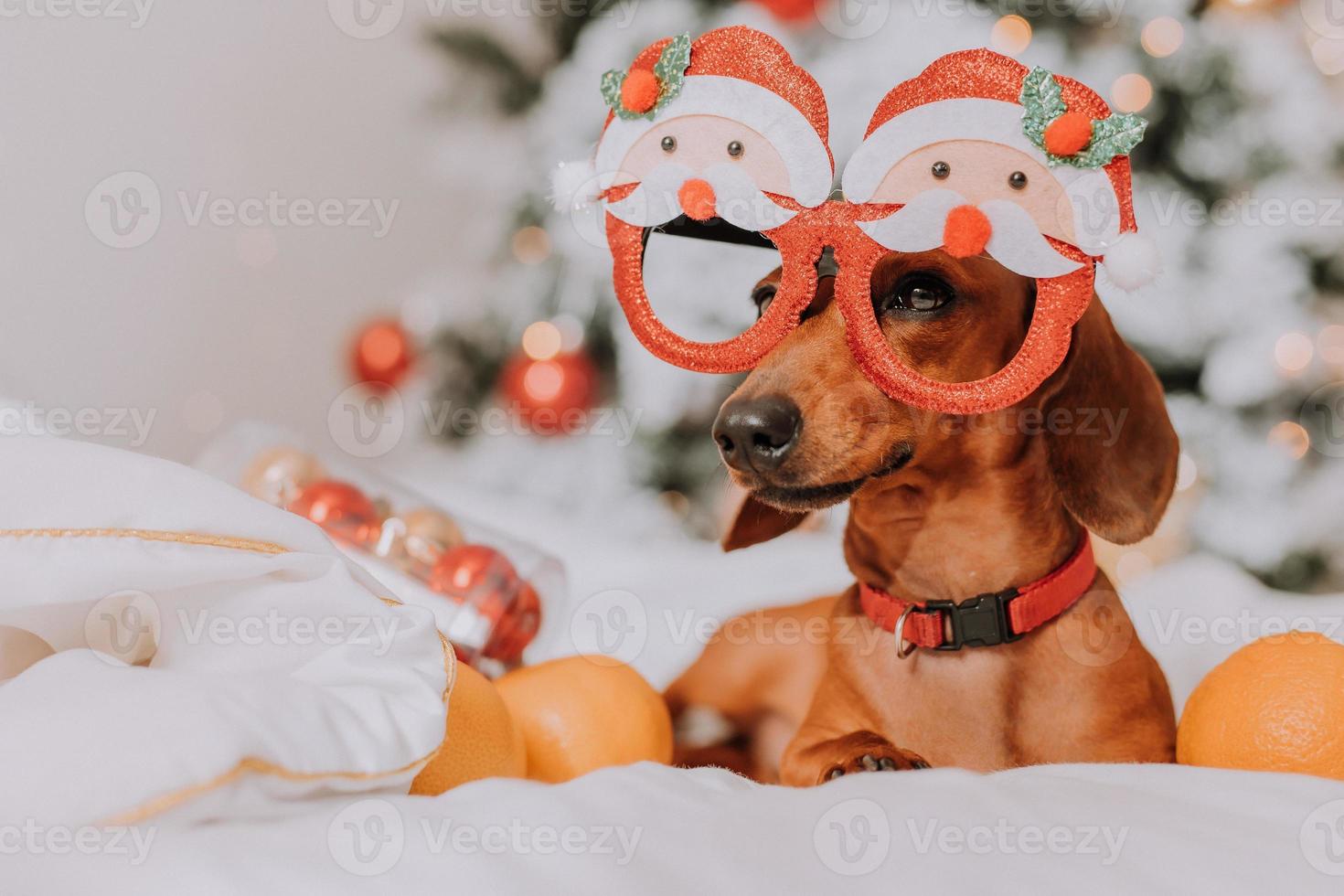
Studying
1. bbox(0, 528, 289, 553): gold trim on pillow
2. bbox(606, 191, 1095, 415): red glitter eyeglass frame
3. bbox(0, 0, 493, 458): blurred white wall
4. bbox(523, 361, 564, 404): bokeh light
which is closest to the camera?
bbox(0, 528, 289, 553): gold trim on pillow

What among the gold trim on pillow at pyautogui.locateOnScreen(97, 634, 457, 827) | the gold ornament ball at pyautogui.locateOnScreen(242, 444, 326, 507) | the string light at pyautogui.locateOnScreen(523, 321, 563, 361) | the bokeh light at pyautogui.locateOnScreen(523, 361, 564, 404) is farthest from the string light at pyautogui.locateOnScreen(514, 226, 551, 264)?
the gold trim on pillow at pyautogui.locateOnScreen(97, 634, 457, 827)

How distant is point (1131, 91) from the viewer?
5.93 feet

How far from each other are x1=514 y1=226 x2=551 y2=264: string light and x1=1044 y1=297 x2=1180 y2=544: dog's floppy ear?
4.56 ft

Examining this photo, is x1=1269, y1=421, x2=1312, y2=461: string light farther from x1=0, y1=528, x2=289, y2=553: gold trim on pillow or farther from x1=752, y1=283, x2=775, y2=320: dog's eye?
x1=0, y1=528, x2=289, y2=553: gold trim on pillow

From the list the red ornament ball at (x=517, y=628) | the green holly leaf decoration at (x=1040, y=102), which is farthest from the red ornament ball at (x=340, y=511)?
the green holly leaf decoration at (x=1040, y=102)

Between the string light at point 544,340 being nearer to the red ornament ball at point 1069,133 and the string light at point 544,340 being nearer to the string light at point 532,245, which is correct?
the string light at point 532,245

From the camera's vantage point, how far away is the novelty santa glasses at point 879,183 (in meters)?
0.87

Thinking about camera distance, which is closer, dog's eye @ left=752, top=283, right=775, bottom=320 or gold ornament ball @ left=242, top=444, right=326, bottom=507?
dog's eye @ left=752, top=283, right=775, bottom=320

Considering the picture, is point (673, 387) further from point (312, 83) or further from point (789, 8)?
point (312, 83)

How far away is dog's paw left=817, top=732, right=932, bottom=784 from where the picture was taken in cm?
96

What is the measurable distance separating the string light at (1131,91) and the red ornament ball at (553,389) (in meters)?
1.10

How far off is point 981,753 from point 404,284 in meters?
1.86

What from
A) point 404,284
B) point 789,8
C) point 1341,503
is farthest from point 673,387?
point 1341,503

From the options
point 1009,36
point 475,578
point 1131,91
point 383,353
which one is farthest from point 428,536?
point 1131,91
